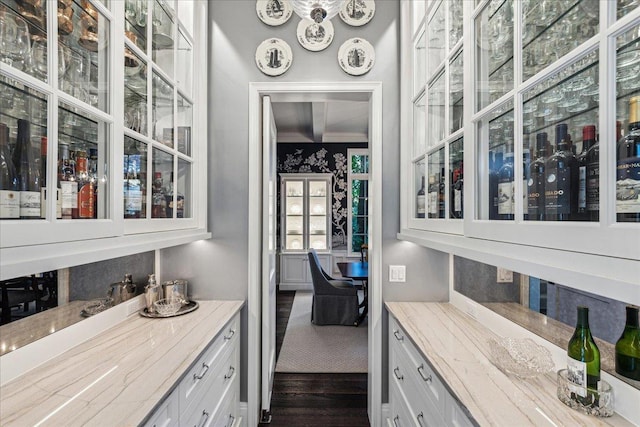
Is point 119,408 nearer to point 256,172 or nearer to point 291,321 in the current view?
point 256,172

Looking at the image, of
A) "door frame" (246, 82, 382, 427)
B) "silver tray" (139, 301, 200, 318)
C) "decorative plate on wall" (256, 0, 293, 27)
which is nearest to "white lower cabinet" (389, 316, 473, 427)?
"door frame" (246, 82, 382, 427)

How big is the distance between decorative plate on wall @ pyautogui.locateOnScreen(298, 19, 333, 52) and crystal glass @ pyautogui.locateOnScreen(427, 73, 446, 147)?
2.77 ft

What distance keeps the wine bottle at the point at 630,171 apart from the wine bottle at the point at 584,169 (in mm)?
82

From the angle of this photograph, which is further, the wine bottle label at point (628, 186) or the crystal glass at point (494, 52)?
the crystal glass at point (494, 52)

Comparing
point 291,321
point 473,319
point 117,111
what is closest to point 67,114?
point 117,111

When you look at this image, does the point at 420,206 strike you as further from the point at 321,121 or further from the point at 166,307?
the point at 321,121

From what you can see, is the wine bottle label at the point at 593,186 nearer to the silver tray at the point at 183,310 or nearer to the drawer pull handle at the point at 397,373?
the drawer pull handle at the point at 397,373

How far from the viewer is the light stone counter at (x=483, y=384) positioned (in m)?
Answer: 0.90

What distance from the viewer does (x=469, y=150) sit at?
1.31 meters

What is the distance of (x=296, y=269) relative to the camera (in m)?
6.14

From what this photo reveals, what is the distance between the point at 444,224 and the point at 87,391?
1525 mm

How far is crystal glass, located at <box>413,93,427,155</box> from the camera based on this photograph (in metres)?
1.89

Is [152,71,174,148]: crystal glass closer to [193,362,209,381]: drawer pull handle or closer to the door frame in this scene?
the door frame

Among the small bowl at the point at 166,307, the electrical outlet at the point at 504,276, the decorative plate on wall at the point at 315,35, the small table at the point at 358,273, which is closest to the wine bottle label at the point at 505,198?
the electrical outlet at the point at 504,276
